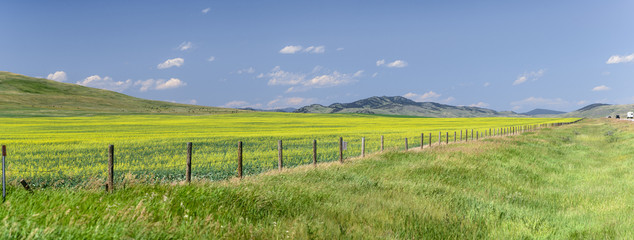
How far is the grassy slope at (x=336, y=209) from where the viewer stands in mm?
5668

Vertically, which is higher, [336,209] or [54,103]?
[54,103]

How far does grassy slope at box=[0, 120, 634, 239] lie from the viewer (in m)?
5.67

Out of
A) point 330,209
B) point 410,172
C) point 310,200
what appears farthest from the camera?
point 410,172

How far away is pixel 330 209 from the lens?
8.33 metres

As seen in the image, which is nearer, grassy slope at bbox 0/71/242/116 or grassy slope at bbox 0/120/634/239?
grassy slope at bbox 0/120/634/239

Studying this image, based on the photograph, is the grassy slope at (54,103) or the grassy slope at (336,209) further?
the grassy slope at (54,103)

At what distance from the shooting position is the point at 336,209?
8344 millimetres

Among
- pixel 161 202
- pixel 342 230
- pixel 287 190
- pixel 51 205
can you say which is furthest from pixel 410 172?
pixel 51 205

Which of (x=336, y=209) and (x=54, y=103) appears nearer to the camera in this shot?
(x=336, y=209)

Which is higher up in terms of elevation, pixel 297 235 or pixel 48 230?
pixel 48 230

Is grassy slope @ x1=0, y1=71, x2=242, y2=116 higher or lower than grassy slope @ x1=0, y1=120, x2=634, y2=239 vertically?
higher

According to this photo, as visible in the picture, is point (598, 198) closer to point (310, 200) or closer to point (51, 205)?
point (310, 200)

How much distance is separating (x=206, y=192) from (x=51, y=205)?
2.41 m

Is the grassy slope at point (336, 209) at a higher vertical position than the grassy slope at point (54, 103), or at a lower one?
lower
